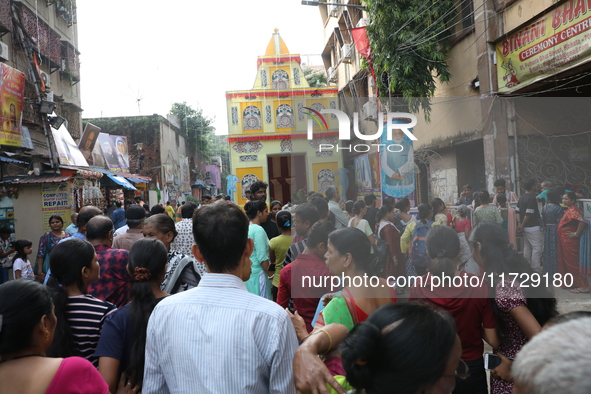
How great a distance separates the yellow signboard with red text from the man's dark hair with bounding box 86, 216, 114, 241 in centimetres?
595

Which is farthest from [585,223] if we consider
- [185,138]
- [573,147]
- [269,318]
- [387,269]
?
[185,138]

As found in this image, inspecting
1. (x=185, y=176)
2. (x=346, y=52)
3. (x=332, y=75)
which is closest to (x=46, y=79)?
(x=346, y=52)

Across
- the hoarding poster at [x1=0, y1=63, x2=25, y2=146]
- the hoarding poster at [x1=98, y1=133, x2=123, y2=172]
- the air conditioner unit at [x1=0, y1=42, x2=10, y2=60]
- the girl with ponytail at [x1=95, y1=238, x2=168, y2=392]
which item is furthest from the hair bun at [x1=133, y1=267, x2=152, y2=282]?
the hoarding poster at [x1=98, y1=133, x2=123, y2=172]

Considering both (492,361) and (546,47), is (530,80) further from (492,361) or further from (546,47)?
(492,361)

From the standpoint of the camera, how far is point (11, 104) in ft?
36.6

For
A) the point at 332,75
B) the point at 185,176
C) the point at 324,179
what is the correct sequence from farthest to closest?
the point at 185,176
the point at 332,75
the point at 324,179

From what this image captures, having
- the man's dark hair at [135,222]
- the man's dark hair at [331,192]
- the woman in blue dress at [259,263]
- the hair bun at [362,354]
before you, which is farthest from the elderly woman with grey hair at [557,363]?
the man's dark hair at [135,222]

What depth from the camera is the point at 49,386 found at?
65.9 inches

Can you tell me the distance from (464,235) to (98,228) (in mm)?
2588

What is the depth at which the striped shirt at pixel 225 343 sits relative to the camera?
1.68 meters

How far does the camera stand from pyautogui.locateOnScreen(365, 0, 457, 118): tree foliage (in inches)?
380

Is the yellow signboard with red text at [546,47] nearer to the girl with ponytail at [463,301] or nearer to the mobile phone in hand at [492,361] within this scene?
the girl with ponytail at [463,301]

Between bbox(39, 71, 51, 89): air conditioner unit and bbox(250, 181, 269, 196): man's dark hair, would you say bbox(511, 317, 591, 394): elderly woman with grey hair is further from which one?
bbox(39, 71, 51, 89): air conditioner unit

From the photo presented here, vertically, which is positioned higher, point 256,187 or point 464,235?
point 256,187
